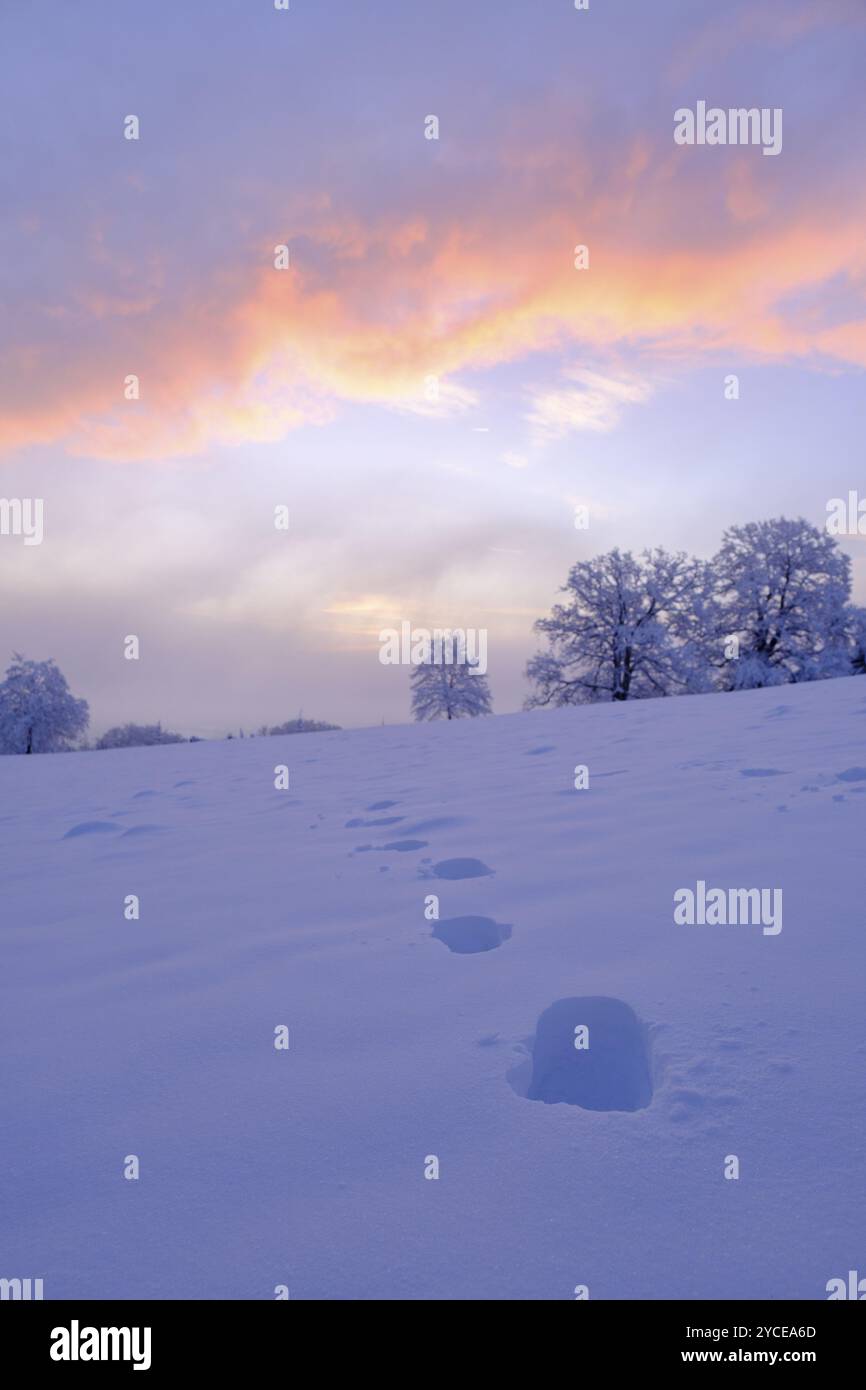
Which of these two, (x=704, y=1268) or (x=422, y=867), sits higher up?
(x=422, y=867)

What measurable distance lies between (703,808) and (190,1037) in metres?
3.00

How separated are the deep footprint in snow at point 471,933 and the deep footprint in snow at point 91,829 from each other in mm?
3639

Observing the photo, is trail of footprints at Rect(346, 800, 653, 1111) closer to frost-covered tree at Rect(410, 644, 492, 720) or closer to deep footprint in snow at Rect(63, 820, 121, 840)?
deep footprint in snow at Rect(63, 820, 121, 840)

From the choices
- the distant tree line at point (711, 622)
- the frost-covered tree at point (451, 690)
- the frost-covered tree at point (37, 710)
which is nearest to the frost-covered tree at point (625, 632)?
the distant tree line at point (711, 622)

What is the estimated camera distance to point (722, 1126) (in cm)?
162

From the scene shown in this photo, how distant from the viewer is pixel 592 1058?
2082mm

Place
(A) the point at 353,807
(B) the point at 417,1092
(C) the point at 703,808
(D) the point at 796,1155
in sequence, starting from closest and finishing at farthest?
(D) the point at 796,1155, (B) the point at 417,1092, (C) the point at 703,808, (A) the point at 353,807

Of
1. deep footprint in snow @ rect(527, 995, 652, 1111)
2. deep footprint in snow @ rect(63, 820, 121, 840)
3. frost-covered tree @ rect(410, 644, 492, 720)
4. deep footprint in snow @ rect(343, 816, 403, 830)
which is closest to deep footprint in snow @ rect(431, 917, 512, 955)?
deep footprint in snow @ rect(527, 995, 652, 1111)

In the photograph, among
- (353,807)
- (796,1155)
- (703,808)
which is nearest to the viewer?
(796,1155)

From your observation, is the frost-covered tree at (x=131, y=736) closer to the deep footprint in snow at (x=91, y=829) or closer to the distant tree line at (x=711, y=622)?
the distant tree line at (x=711, y=622)

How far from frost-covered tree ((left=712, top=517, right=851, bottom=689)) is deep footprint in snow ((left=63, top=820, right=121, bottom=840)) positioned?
2626cm

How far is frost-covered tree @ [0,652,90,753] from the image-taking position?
3691cm
